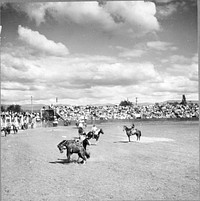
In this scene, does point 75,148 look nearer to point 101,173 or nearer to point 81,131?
point 101,173

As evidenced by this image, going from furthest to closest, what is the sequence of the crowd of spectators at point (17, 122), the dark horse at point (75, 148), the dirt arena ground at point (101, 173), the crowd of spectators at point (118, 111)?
1. the crowd of spectators at point (17, 122)
2. the crowd of spectators at point (118, 111)
3. the dark horse at point (75, 148)
4. the dirt arena ground at point (101, 173)

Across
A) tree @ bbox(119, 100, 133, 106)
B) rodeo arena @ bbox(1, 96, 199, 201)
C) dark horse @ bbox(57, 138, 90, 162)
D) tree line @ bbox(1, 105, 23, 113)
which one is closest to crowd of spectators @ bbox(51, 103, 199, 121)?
rodeo arena @ bbox(1, 96, 199, 201)

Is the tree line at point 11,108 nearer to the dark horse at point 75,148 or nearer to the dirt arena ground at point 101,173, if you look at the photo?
the dirt arena ground at point 101,173

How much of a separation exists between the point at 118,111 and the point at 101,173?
189 centimetres

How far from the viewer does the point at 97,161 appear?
7.24 metres

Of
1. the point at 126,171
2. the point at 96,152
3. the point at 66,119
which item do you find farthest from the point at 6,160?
the point at 126,171

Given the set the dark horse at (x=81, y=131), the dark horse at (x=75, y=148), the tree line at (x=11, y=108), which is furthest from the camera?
the dark horse at (x=81, y=131)

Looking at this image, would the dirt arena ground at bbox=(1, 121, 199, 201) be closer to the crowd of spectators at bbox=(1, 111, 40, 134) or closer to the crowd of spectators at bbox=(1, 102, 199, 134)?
the crowd of spectators at bbox=(1, 102, 199, 134)

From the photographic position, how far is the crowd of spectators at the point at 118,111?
7.32 metres

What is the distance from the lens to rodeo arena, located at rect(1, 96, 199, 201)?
17.9 feet

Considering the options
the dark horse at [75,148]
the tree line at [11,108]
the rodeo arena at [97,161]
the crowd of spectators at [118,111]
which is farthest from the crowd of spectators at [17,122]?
the dark horse at [75,148]

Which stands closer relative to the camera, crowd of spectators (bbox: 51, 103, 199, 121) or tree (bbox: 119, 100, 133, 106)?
tree (bbox: 119, 100, 133, 106)

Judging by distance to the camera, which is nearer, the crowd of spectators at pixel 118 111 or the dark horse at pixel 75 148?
the dark horse at pixel 75 148

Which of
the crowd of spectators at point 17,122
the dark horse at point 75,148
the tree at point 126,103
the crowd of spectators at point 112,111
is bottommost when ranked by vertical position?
the dark horse at point 75,148
